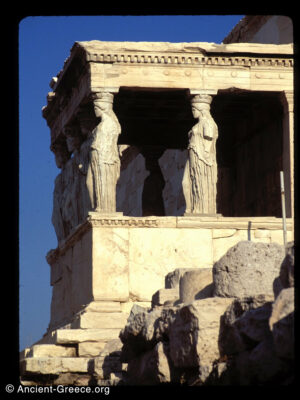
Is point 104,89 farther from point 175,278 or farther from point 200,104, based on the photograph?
point 175,278

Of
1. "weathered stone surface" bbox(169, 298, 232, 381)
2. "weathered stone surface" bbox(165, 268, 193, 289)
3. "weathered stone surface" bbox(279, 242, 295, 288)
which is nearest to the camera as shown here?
"weathered stone surface" bbox(279, 242, 295, 288)

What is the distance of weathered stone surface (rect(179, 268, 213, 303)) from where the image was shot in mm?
11164

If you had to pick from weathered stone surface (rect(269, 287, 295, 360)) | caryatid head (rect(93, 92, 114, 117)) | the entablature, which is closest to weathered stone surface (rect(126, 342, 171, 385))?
weathered stone surface (rect(269, 287, 295, 360))

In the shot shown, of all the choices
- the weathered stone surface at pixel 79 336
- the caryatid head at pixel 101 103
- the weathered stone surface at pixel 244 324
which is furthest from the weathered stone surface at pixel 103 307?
the weathered stone surface at pixel 244 324

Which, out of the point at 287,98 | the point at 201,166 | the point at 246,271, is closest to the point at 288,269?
the point at 246,271

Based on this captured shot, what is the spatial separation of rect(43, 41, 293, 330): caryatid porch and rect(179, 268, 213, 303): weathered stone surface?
412cm

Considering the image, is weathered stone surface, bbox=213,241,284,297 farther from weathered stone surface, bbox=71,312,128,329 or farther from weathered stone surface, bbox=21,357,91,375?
weathered stone surface, bbox=71,312,128,329

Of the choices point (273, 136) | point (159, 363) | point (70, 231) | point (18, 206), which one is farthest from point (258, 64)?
point (18, 206)

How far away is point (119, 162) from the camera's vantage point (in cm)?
1692

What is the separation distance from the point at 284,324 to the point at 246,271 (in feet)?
7.93

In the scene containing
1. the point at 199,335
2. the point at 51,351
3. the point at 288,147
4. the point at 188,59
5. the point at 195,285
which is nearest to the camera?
the point at 199,335

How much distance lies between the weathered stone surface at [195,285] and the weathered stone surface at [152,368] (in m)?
0.67

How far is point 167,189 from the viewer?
2753 centimetres

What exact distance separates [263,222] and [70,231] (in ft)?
9.58
